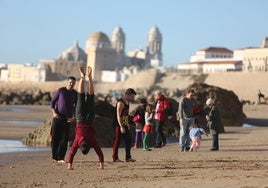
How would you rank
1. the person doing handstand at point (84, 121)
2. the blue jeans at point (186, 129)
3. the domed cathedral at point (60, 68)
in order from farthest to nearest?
the domed cathedral at point (60, 68)
the blue jeans at point (186, 129)
the person doing handstand at point (84, 121)

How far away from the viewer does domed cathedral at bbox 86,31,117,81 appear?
145 m

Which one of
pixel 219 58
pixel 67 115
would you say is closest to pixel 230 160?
pixel 67 115

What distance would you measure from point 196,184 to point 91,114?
2.55 meters

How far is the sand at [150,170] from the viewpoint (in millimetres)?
7832

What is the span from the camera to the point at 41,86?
444ft

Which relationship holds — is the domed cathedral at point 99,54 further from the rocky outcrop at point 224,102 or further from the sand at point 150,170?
the sand at point 150,170

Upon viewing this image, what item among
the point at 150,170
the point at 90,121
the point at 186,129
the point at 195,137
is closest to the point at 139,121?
the point at 186,129

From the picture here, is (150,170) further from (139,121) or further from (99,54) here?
(99,54)

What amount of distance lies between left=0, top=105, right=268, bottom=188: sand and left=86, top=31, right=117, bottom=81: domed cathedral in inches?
5142

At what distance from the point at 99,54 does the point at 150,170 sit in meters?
137

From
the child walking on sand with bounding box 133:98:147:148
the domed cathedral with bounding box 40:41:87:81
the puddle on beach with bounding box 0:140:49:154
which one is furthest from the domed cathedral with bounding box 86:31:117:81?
the child walking on sand with bounding box 133:98:147:148

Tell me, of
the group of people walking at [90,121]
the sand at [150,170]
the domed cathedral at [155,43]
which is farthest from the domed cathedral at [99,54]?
the sand at [150,170]

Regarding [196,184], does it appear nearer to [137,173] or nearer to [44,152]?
[137,173]

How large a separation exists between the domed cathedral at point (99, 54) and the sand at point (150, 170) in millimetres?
130619
